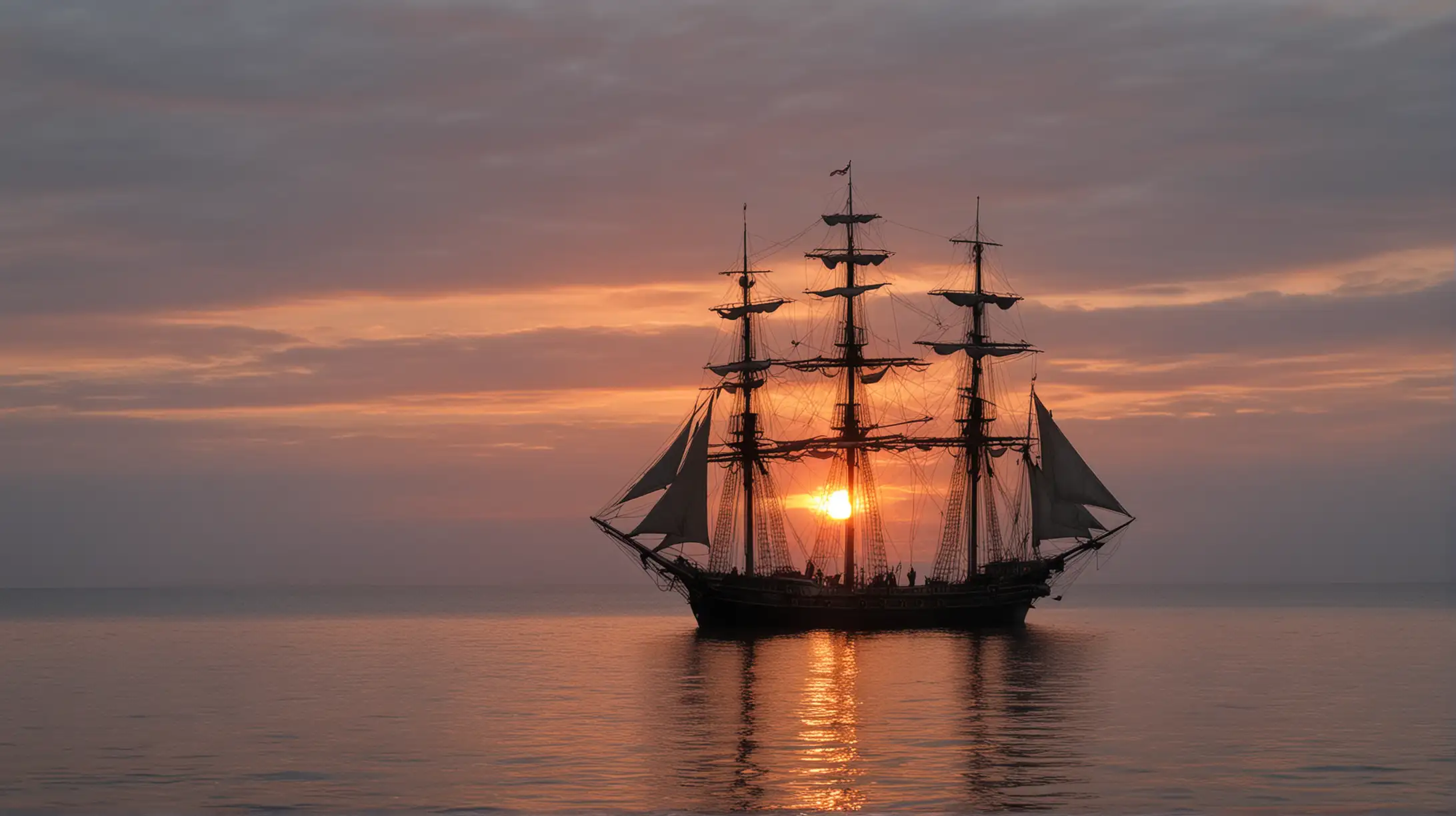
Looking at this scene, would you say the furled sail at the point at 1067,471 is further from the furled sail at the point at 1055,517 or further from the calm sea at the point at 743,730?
the calm sea at the point at 743,730

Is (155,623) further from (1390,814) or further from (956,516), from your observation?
(1390,814)

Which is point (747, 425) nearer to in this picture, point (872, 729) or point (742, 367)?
point (742, 367)

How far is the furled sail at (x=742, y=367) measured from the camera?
118750 mm

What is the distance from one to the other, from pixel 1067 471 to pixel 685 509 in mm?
31025

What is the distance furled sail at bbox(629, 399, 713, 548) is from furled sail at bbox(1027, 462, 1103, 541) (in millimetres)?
27531

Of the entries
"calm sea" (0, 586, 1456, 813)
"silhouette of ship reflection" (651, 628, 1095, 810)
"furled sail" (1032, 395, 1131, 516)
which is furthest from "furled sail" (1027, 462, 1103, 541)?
"silhouette of ship reflection" (651, 628, 1095, 810)

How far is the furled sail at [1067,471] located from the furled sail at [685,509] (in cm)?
2793

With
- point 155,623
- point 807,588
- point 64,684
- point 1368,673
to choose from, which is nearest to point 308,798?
point 64,684

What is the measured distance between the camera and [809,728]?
55062mm

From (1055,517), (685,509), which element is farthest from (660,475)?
(1055,517)

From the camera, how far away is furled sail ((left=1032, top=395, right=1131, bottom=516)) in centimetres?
11844

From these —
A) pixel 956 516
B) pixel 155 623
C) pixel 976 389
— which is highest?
pixel 976 389

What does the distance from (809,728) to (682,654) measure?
43467mm

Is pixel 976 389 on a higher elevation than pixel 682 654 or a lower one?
higher
